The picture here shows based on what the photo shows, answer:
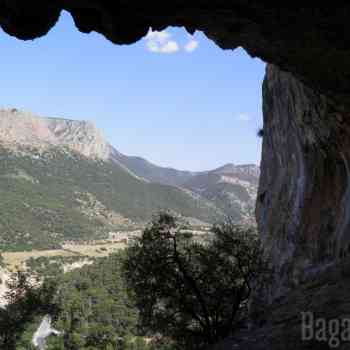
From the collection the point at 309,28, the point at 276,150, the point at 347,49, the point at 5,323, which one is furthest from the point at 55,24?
the point at 276,150

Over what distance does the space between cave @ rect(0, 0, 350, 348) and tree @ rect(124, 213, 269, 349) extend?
4.91 meters

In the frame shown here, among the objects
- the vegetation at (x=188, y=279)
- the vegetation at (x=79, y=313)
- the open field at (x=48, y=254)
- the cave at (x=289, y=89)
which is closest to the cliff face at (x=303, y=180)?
the cave at (x=289, y=89)

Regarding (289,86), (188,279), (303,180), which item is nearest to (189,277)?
(188,279)

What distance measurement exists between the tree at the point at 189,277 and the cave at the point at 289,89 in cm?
491

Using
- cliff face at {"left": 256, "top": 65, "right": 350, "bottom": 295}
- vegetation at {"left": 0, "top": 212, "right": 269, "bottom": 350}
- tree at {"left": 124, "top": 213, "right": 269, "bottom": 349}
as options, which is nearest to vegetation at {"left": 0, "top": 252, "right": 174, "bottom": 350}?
vegetation at {"left": 0, "top": 212, "right": 269, "bottom": 350}

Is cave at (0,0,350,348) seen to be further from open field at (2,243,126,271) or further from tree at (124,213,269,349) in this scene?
open field at (2,243,126,271)

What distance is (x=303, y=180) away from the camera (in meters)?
31.2

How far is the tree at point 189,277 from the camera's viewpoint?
21.6 m

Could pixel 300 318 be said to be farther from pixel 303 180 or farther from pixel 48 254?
pixel 48 254

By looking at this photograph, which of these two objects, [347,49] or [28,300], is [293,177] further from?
[28,300]

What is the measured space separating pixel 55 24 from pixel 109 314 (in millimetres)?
81466

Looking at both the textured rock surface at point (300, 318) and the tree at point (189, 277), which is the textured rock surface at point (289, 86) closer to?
the tree at point (189, 277)

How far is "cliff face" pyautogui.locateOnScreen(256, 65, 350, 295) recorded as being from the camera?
25594 mm

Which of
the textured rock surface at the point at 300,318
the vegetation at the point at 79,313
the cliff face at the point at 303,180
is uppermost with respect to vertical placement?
the cliff face at the point at 303,180
